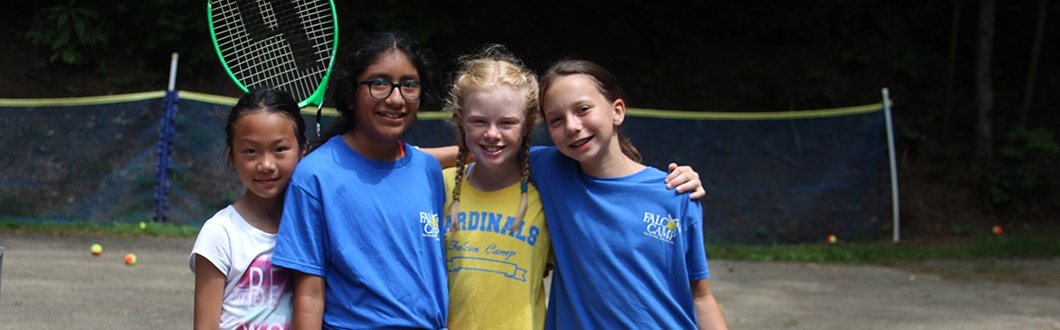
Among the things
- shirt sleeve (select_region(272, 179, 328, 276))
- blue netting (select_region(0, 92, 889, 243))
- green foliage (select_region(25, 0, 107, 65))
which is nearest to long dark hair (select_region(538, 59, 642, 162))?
shirt sleeve (select_region(272, 179, 328, 276))

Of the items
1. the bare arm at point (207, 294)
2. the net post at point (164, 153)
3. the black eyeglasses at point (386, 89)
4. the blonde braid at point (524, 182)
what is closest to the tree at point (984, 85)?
the net post at point (164, 153)

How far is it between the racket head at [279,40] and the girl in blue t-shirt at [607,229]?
3.69 feet

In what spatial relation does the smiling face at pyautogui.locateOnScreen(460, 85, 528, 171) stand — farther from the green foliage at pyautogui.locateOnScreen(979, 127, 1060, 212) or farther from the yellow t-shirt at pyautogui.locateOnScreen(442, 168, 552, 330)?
the green foliage at pyautogui.locateOnScreen(979, 127, 1060, 212)

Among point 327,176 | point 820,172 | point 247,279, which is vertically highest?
point 820,172

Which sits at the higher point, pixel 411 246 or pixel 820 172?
pixel 820 172

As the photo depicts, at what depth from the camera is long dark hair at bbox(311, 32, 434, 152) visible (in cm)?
287

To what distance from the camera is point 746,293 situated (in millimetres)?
7656

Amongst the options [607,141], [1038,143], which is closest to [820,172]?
[1038,143]

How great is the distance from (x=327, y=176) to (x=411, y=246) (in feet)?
0.97

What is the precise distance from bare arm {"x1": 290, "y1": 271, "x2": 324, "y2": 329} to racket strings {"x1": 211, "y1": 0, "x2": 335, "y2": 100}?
47.1 inches

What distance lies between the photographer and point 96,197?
970cm

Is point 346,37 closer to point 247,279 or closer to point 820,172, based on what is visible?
point 820,172

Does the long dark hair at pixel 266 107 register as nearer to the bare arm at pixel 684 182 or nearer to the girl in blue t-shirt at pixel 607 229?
the girl in blue t-shirt at pixel 607 229

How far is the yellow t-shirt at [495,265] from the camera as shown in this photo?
2811 millimetres
